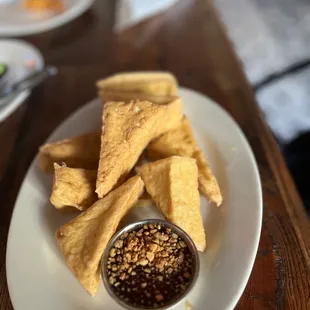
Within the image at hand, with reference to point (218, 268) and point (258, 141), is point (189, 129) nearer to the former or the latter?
point (258, 141)

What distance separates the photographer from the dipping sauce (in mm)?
844

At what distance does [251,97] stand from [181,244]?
2.19 feet

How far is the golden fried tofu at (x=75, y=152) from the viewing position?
1127mm

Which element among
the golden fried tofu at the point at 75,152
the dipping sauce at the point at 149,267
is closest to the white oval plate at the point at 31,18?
the golden fried tofu at the point at 75,152

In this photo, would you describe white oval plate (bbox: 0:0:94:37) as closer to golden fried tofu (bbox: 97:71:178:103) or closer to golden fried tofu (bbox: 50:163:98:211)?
golden fried tofu (bbox: 97:71:178:103)

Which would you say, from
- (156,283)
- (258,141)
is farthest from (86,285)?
(258,141)

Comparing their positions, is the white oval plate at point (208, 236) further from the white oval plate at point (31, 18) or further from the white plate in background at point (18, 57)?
the white oval plate at point (31, 18)

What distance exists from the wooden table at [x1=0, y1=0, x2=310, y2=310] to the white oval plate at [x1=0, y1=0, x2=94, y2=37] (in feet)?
0.12

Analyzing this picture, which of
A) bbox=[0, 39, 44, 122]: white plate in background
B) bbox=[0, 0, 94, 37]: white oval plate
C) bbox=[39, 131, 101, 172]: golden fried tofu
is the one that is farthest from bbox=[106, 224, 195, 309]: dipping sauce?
bbox=[0, 0, 94, 37]: white oval plate

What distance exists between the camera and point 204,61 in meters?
1.56

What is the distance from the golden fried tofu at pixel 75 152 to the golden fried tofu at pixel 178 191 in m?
0.18

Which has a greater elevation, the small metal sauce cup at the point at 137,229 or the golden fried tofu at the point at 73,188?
the golden fried tofu at the point at 73,188

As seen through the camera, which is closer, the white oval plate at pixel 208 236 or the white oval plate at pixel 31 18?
the white oval plate at pixel 208 236

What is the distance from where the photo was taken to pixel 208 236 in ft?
3.38
